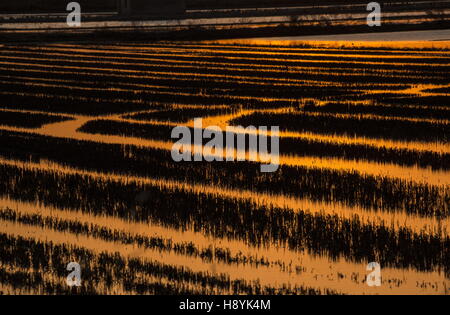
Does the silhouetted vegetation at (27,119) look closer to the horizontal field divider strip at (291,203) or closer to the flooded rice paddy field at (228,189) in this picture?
the flooded rice paddy field at (228,189)

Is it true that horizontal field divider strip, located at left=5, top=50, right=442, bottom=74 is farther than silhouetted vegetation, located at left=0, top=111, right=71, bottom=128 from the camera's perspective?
Yes

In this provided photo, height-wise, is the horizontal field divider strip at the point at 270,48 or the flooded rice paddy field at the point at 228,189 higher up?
the horizontal field divider strip at the point at 270,48

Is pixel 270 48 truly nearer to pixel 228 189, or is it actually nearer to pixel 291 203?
pixel 228 189

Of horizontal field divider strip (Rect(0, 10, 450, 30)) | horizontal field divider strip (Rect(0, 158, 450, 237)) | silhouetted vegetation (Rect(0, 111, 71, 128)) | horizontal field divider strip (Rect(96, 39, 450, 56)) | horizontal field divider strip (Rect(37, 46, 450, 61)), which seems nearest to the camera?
horizontal field divider strip (Rect(0, 158, 450, 237))

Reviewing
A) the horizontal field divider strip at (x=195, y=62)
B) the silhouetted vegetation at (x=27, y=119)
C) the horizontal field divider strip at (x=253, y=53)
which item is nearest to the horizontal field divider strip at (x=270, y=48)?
the horizontal field divider strip at (x=253, y=53)

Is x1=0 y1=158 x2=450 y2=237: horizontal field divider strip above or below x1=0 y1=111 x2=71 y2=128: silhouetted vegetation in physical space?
below

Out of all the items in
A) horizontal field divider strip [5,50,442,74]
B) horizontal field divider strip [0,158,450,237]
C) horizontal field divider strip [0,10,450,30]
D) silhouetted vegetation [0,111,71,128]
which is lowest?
horizontal field divider strip [0,158,450,237]

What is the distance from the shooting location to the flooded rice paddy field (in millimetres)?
7074

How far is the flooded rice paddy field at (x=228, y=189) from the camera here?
279 inches

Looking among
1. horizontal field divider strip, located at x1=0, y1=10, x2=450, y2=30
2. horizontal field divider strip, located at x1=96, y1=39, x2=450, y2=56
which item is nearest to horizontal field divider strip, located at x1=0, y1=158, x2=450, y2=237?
horizontal field divider strip, located at x1=96, y1=39, x2=450, y2=56

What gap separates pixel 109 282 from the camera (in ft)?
22.2

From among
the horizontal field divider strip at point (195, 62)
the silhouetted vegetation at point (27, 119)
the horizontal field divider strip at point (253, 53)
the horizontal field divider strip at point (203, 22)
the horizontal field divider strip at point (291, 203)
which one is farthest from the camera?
the horizontal field divider strip at point (203, 22)

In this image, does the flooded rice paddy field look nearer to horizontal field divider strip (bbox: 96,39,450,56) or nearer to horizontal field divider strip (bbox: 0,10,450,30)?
horizontal field divider strip (bbox: 96,39,450,56)
